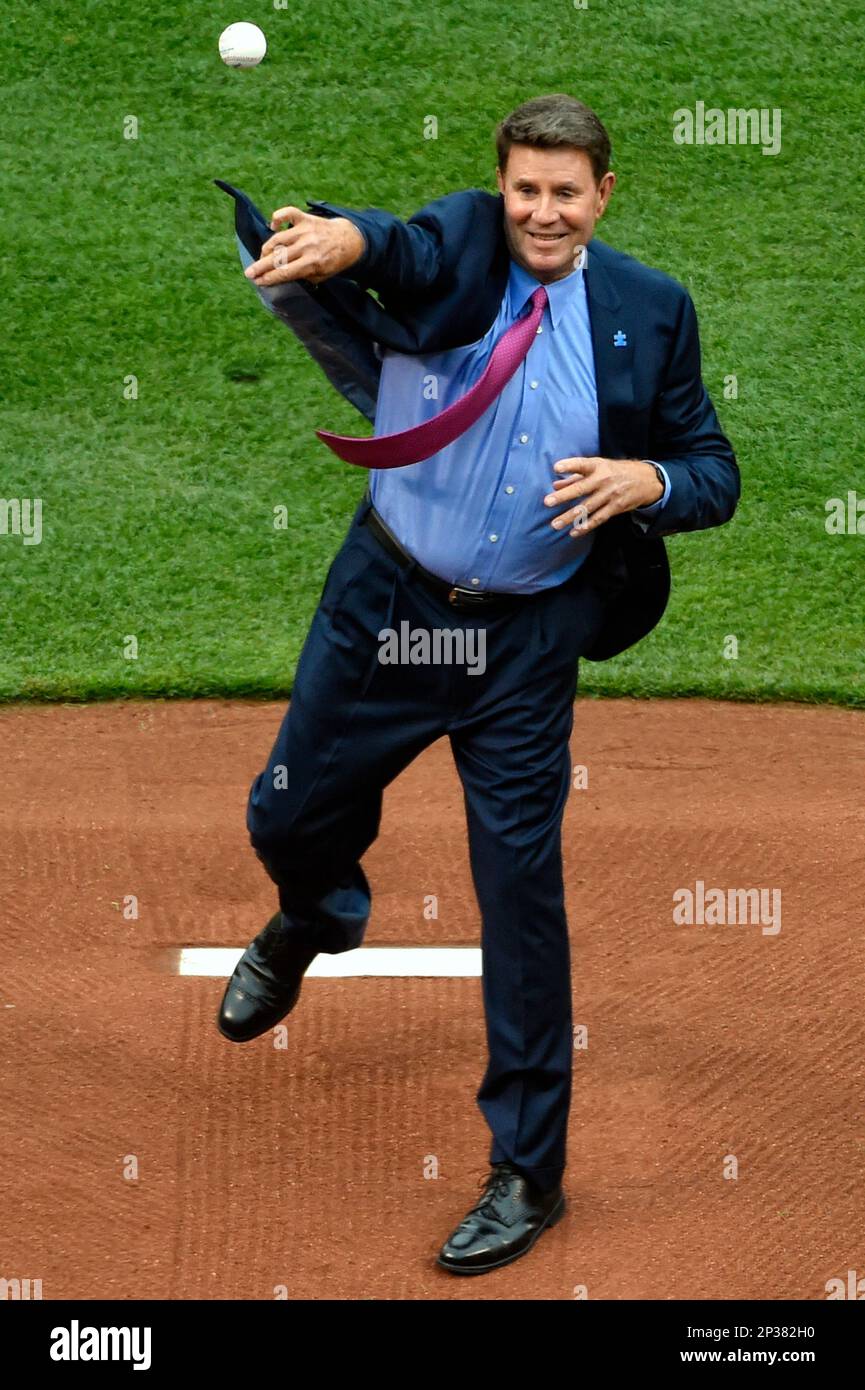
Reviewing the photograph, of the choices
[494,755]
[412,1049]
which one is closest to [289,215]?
[494,755]

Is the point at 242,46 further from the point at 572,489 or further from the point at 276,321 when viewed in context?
the point at 572,489

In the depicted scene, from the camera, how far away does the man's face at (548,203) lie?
401 cm

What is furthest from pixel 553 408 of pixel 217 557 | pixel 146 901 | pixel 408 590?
pixel 217 557

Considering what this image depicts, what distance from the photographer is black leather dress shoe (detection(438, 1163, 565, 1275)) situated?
425cm

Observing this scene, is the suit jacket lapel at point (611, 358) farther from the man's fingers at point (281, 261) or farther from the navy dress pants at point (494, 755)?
the man's fingers at point (281, 261)

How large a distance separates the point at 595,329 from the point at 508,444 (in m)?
0.29

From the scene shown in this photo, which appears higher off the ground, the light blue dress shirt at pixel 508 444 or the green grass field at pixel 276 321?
the green grass field at pixel 276 321

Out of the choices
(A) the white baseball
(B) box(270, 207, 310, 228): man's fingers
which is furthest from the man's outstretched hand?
A: (A) the white baseball

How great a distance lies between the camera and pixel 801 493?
27.1 ft

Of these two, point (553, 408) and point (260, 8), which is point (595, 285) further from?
point (260, 8)

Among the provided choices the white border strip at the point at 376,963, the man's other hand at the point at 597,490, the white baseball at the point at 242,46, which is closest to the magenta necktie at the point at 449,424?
the man's other hand at the point at 597,490

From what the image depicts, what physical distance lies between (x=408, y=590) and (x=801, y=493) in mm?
4333

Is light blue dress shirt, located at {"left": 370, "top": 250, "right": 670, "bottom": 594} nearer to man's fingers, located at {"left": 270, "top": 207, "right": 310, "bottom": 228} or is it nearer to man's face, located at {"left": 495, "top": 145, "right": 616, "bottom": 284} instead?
man's face, located at {"left": 495, "top": 145, "right": 616, "bottom": 284}

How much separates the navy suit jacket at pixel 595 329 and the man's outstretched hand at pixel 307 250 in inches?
1.8
